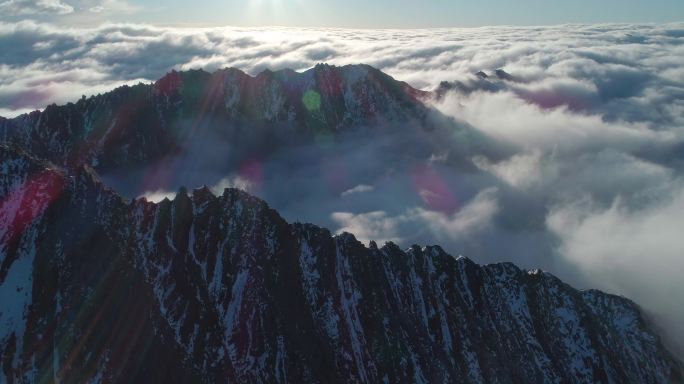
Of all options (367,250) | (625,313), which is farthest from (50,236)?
(625,313)

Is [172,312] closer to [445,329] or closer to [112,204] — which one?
[112,204]

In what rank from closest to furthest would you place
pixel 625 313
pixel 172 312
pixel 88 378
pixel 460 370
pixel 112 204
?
1. pixel 88 378
2. pixel 172 312
3. pixel 112 204
4. pixel 460 370
5. pixel 625 313

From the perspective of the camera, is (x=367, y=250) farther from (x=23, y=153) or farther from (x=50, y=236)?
(x=23, y=153)

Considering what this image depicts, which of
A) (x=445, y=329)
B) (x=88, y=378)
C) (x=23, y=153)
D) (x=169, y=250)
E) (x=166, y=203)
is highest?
(x=23, y=153)

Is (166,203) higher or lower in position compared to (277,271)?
higher

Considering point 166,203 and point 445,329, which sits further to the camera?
point 445,329

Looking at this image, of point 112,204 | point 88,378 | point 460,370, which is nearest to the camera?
point 88,378
